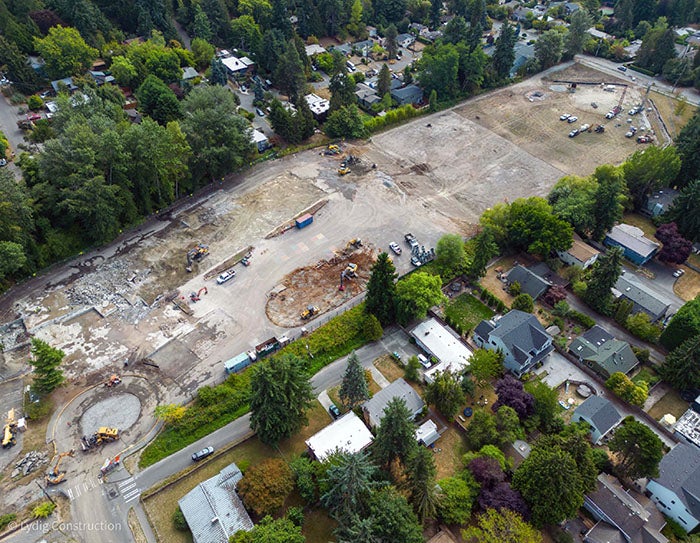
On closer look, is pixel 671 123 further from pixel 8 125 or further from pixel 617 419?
pixel 8 125

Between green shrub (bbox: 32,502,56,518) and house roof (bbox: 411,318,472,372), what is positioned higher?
house roof (bbox: 411,318,472,372)

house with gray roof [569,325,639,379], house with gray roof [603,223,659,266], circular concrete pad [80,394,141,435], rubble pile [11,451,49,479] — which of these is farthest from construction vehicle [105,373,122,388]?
house with gray roof [603,223,659,266]

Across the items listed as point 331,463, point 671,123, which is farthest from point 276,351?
point 671,123

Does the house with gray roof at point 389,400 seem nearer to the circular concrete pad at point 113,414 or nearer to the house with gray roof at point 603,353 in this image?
the house with gray roof at point 603,353

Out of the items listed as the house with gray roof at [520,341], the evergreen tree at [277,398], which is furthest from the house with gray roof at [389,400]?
the house with gray roof at [520,341]

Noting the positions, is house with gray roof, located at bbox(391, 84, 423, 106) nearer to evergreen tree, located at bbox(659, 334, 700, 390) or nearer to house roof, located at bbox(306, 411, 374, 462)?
evergreen tree, located at bbox(659, 334, 700, 390)

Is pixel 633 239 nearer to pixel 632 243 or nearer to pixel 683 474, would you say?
pixel 632 243

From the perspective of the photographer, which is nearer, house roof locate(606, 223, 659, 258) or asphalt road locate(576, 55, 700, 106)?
house roof locate(606, 223, 659, 258)
